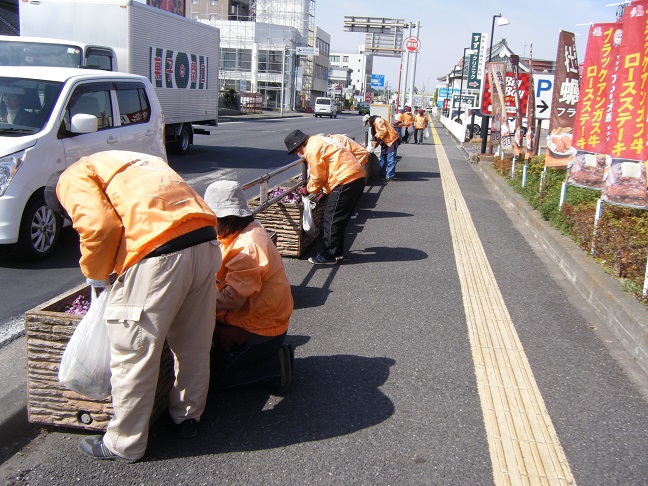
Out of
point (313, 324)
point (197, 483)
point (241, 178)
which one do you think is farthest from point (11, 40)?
point (197, 483)

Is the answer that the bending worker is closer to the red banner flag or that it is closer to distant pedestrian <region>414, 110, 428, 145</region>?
the red banner flag

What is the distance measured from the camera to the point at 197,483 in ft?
9.68

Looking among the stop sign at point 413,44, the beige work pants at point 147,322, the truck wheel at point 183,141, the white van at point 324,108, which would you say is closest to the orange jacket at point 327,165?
the beige work pants at point 147,322

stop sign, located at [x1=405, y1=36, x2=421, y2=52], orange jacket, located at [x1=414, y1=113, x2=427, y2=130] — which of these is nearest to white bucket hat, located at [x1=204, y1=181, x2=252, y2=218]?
orange jacket, located at [x1=414, y1=113, x2=427, y2=130]

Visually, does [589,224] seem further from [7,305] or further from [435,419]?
[7,305]

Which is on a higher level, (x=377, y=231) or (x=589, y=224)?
(x=589, y=224)

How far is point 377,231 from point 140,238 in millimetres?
6284

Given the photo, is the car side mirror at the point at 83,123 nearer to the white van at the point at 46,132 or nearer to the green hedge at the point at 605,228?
the white van at the point at 46,132

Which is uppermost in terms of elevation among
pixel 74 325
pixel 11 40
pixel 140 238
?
pixel 11 40

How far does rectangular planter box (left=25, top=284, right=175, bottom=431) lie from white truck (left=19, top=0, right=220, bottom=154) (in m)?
10.6

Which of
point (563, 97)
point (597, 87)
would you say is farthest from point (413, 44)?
point (597, 87)

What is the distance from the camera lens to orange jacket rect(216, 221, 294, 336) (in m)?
3.65

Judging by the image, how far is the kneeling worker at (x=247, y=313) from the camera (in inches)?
147

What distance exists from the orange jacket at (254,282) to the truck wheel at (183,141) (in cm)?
1368
